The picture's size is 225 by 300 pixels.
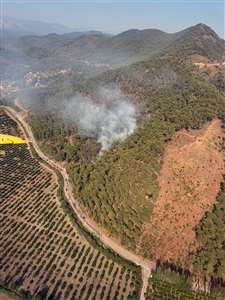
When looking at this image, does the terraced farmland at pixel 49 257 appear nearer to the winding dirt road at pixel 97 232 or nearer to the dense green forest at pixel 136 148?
the winding dirt road at pixel 97 232

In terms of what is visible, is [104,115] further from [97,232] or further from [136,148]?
[97,232]

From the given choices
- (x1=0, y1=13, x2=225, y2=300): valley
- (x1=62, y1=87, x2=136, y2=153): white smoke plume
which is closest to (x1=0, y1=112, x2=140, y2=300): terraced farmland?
(x1=0, y1=13, x2=225, y2=300): valley

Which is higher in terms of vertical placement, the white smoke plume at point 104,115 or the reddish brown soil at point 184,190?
the reddish brown soil at point 184,190

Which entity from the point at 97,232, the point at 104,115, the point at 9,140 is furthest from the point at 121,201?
the point at 9,140

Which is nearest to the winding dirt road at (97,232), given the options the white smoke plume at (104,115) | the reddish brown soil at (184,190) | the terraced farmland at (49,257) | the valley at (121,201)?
the valley at (121,201)

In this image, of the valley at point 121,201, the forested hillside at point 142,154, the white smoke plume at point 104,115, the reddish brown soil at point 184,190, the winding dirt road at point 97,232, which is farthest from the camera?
the white smoke plume at point 104,115

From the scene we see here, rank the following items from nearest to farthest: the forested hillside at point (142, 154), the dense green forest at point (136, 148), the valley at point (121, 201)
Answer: the valley at point (121, 201) → the forested hillside at point (142, 154) → the dense green forest at point (136, 148)

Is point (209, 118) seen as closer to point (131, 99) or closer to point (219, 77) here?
point (131, 99)
